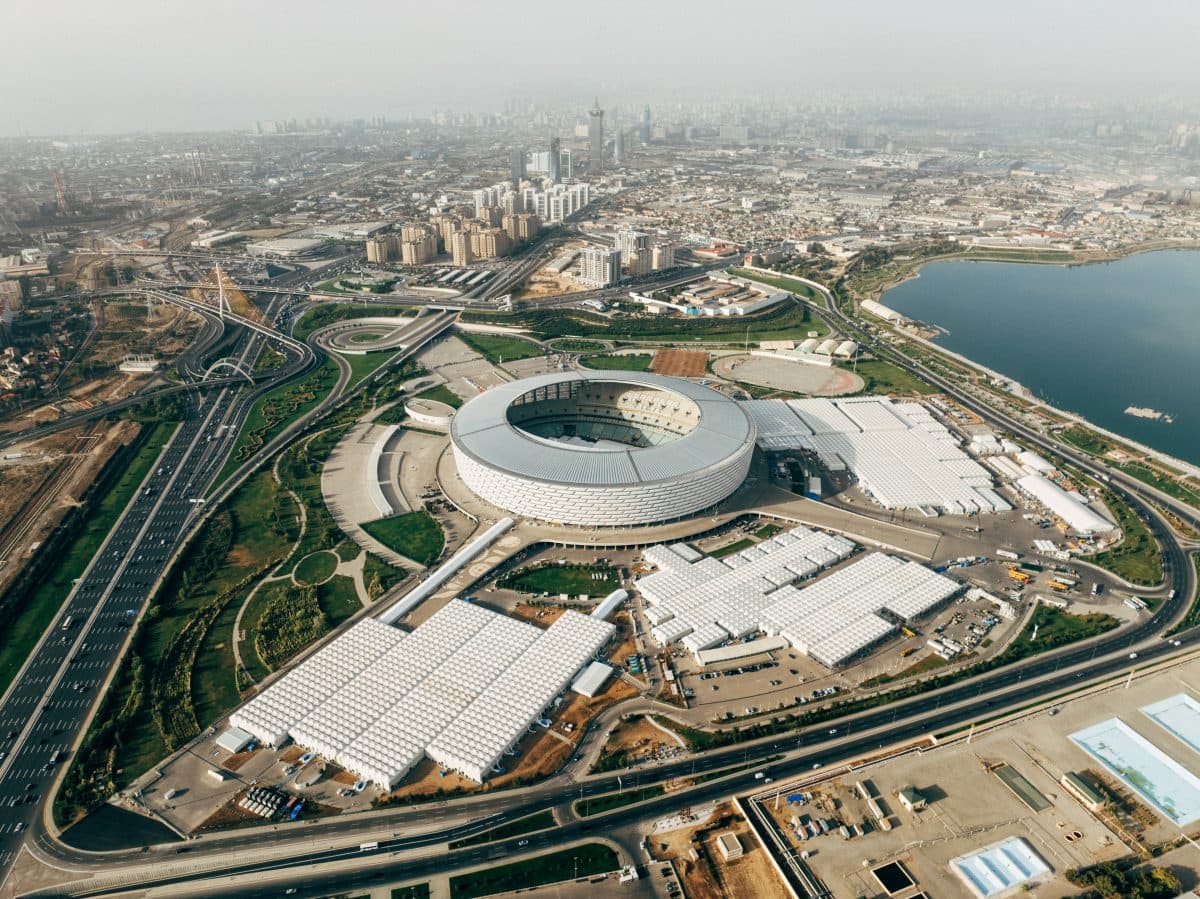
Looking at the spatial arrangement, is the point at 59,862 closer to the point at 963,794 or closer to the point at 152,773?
the point at 152,773

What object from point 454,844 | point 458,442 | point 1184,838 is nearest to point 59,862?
point 454,844

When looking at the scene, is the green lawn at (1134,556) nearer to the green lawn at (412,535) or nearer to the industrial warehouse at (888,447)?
the industrial warehouse at (888,447)

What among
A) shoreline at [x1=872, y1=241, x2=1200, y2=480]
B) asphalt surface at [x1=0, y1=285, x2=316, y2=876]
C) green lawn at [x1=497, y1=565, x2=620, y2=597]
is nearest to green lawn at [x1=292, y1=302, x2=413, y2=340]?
asphalt surface at [x1=0, y1=285, x2=316, y2=876]

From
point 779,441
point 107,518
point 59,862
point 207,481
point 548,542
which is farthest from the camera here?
point 779,441

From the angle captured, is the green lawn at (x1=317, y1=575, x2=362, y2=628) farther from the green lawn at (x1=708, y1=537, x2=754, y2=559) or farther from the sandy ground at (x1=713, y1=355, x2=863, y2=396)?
the sandy ground at (x1=713, y1=355, x2=863, y2=396)

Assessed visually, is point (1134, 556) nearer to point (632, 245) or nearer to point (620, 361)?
point (620, 361)
